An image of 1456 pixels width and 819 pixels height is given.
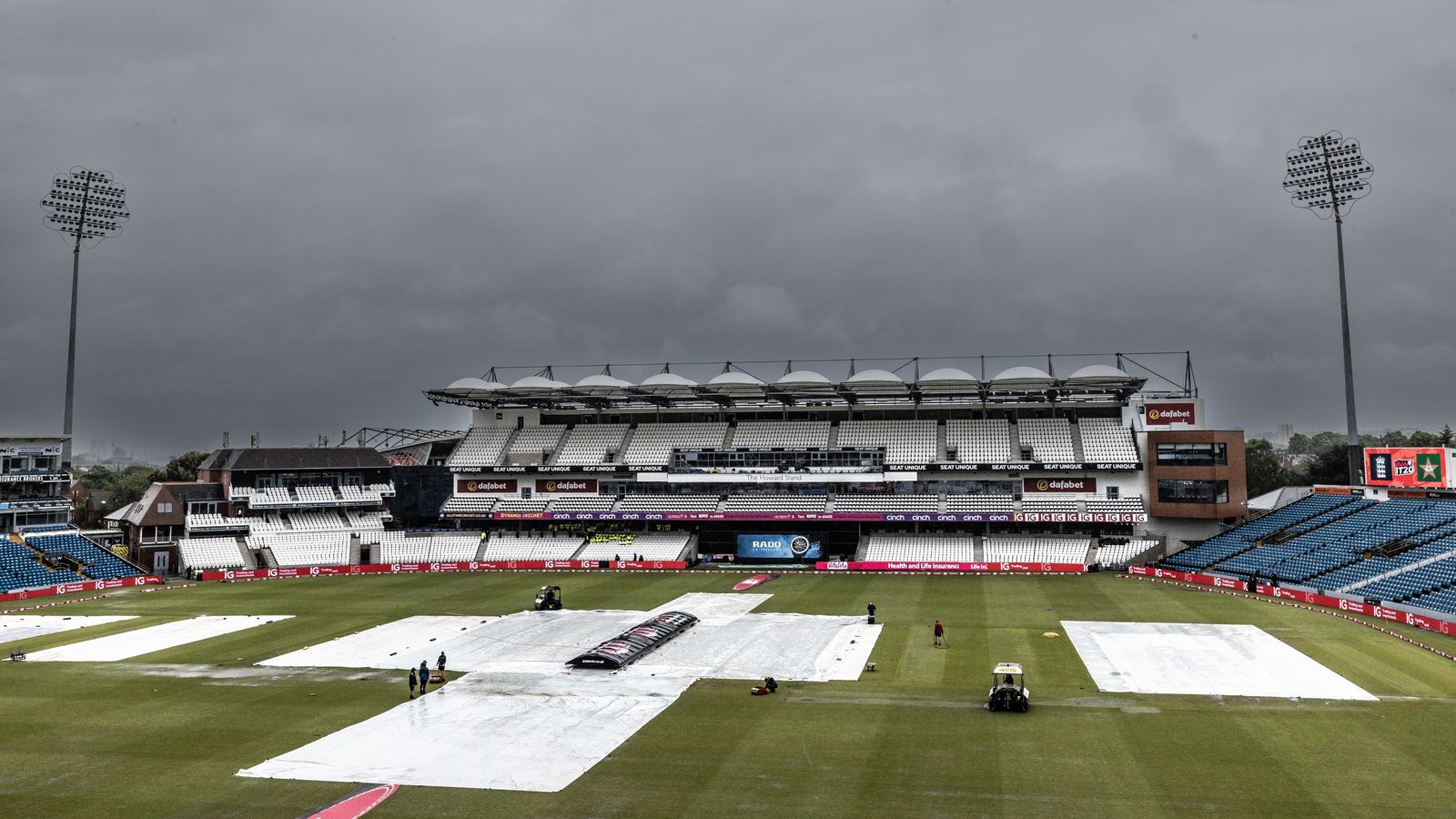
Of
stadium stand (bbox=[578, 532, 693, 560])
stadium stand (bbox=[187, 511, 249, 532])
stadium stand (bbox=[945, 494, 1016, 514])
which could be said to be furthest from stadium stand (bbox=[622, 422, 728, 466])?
stadium stand (bbox=[187, 511, 249, 532])

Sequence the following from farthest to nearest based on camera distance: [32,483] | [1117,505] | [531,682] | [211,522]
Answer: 1. [211,522]
2. [1117,505]
3. [32,483]
4. [531,682]

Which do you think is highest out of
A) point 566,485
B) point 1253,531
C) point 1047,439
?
point 1047,439

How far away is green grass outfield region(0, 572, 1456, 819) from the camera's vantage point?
20.7 meters

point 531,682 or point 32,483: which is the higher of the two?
point 32,483

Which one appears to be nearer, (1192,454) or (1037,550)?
(1037,550)

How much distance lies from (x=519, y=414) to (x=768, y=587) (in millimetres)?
40645

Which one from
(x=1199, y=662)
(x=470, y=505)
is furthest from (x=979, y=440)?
(x=470, y=505)

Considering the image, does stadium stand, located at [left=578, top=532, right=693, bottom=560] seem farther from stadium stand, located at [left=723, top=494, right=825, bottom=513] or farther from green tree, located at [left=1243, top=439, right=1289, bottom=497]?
green tree, located at [left=1243, top=439, right=1289, bottom=497]

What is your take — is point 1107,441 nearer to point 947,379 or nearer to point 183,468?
point 947,379

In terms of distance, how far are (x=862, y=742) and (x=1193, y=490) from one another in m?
55.6

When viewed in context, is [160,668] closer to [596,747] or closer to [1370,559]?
[596,747]

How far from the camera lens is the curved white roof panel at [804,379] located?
2990 inches

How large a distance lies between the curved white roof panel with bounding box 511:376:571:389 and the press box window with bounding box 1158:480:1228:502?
4950 centimetres

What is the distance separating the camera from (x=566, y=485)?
277ft
